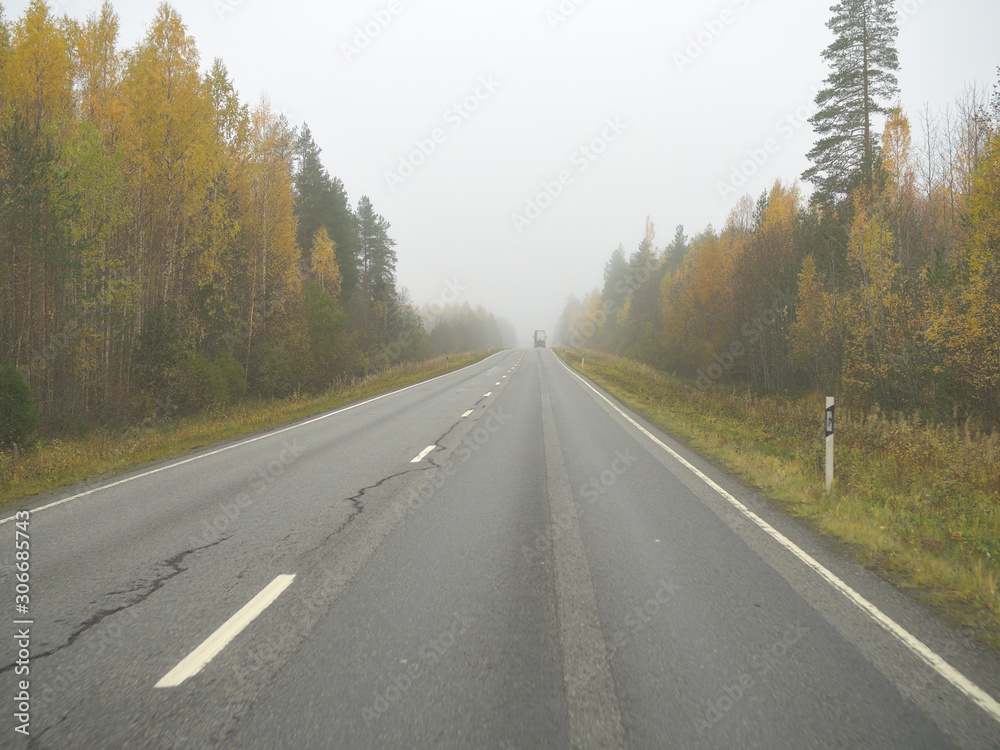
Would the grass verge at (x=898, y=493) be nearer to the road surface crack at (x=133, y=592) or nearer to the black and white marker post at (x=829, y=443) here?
the black and white marker post at (x=829, y=443)

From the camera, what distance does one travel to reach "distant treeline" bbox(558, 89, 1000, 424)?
45.2ft

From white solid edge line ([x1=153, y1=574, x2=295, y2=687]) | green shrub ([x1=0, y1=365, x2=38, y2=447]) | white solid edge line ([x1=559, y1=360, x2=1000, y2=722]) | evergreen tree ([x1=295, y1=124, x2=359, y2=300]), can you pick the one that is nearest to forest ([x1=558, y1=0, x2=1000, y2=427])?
white solid edge line ([x1=559, y1=360, x2=1000, y2=722])

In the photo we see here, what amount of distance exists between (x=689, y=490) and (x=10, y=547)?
778cm

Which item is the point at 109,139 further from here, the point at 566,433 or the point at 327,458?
the point at 566,433

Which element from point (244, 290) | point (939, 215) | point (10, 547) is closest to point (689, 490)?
point (10, 547)

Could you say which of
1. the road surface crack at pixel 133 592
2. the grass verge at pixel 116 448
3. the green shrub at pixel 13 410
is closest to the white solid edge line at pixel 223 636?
the road surface crack at pixel 133 592

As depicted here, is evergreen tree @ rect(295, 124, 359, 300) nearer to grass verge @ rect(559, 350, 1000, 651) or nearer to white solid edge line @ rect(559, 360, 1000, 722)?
grass verge @ rect(559, 350, 1000, 651)

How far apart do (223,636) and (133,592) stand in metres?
1.28

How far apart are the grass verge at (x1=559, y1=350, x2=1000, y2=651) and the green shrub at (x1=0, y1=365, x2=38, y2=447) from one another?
45.8 feet

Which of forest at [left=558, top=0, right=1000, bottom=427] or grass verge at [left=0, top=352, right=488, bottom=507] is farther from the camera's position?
forest at [left=558, top=0, right=1000, bottom=427]

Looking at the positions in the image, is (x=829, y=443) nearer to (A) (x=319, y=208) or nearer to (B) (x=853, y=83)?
(B) (x=853, y=83)

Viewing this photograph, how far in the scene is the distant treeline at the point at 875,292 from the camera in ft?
45.2

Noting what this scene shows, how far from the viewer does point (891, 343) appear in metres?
17.9

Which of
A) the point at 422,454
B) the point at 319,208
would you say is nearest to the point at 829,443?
the point at 422,454
